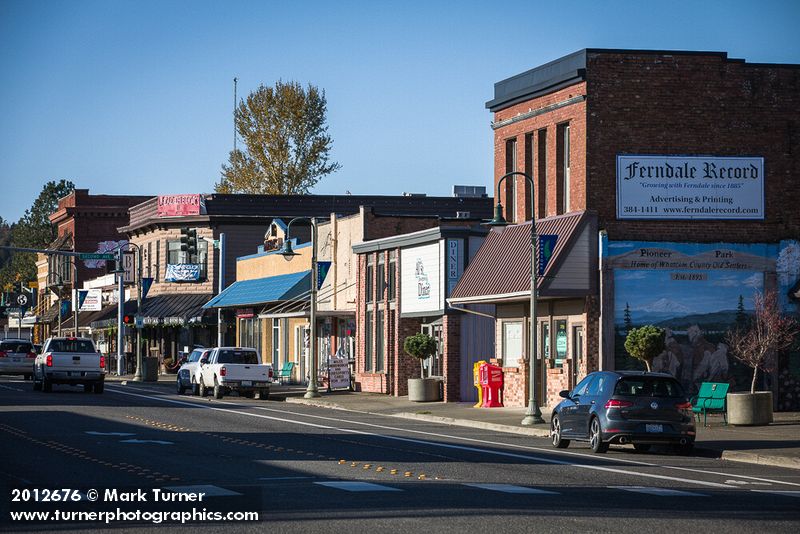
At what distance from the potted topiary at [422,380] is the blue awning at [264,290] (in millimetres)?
13939

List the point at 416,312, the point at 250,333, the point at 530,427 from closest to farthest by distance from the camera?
1. the point at 530,427
2. the point at 416,312
3. the point at 250,333

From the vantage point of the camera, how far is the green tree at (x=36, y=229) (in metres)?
126

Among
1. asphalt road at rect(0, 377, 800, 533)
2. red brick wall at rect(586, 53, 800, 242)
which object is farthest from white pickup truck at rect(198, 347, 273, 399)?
red brick wall at rect(586, 53, 800, 242)

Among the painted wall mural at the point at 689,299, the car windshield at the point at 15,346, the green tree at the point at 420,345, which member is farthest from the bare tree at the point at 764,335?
the car windshield at the point at 15,346

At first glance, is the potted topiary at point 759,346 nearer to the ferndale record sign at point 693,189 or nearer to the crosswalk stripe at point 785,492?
the ferndale record sign at point 693,189

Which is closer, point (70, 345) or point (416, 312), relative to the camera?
point (416, 312)

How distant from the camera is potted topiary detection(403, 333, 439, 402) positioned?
41844mm

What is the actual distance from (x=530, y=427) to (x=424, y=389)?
11.2 m

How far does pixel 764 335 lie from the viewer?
113 feet

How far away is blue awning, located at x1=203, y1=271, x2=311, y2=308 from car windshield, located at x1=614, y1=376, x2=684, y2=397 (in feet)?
105

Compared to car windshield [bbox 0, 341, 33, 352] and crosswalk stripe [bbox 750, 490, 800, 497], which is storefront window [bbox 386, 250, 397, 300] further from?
crosswalk stripe [bbox 750, 490, 800, 497]

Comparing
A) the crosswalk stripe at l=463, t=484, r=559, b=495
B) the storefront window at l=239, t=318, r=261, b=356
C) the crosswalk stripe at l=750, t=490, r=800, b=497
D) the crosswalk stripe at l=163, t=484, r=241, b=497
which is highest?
the storefront window at l=239, t=318, r=261, b=356

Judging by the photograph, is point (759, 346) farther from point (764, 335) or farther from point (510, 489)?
point (510, 489)

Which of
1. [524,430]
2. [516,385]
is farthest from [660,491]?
[516,385]
